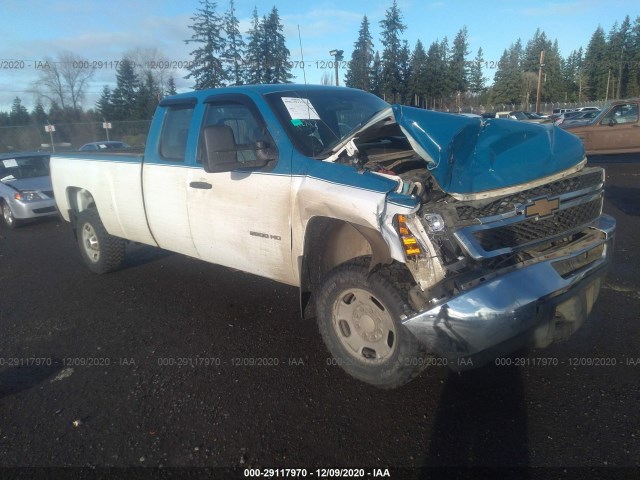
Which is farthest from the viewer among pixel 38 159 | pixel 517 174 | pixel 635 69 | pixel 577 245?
pixel 635 69

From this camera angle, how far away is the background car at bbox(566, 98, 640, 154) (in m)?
12.9

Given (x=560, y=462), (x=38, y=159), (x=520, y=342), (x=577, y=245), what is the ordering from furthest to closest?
(x=38, y=159)
(x=577, y=245)
(x=520, y=342)
(x=560, y=462)

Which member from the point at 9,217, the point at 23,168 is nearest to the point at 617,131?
the point at 23,168

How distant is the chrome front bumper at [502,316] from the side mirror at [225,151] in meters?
1.76

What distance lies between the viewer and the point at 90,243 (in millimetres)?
6254

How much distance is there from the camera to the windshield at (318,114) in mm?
3736

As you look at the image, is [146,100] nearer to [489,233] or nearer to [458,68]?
[458,68]

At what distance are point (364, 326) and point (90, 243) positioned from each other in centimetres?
455

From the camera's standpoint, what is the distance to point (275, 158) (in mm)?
3668

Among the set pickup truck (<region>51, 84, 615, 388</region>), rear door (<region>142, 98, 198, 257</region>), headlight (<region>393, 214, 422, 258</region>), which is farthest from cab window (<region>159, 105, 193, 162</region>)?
headlight (<region>393, 214, 422, 258</region>)

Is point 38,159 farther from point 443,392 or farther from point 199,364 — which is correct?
point 443,392

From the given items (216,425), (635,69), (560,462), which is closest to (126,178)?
(216,425)

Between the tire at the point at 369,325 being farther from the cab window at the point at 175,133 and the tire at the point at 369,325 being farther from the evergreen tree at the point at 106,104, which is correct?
the evergreen tree at the point at 106,104

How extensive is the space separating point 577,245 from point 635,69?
247ft
